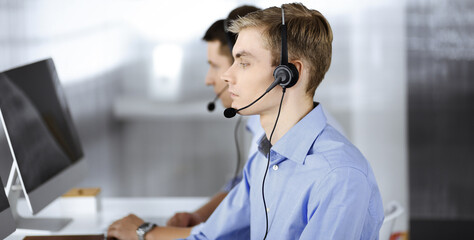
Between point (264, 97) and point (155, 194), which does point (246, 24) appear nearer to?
point (264, 97)

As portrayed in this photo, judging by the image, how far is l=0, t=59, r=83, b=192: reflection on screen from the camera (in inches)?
62.3

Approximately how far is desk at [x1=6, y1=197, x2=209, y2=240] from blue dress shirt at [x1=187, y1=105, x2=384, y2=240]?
510mm

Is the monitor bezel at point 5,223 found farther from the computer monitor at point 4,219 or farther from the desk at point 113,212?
the desk at point 113,212

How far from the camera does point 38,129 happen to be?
67.7 inches

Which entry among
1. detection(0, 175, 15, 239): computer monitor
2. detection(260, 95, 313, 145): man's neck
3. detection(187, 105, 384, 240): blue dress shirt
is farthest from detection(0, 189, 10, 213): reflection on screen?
detection(260, 95, 313, 145): man's neck

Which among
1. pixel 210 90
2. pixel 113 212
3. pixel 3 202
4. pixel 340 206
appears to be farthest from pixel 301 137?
pixel 210 90

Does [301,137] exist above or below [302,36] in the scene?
below

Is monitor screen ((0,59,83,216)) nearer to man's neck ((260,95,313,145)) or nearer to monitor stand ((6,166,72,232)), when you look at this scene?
monitor stand ((6,166,72,232))

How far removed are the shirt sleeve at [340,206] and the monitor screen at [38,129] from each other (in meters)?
0.78

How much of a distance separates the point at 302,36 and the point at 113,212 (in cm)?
102

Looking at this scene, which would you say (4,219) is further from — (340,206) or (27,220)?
(340,206)

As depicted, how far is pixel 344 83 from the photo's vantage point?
12.2 ft

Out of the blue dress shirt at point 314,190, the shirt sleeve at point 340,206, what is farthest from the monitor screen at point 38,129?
the shirt sleeve at point 340,206

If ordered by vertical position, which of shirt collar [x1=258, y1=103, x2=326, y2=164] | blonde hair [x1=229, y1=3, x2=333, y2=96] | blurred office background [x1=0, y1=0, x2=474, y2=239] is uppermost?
blonde hair [x1=229, y1=3, x2=333, y2=96]
